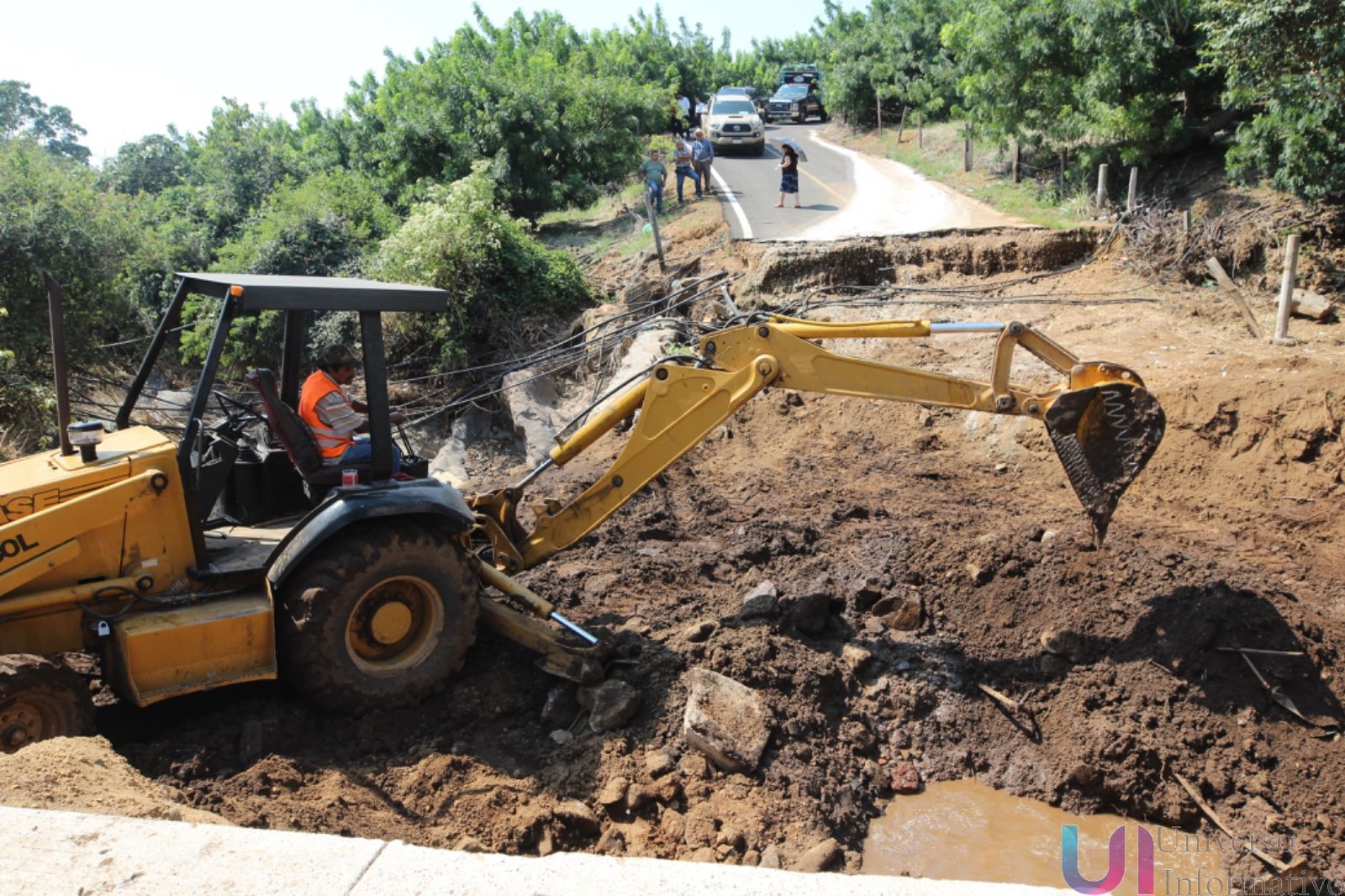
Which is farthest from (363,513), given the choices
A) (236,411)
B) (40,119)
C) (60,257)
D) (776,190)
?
(40,119)

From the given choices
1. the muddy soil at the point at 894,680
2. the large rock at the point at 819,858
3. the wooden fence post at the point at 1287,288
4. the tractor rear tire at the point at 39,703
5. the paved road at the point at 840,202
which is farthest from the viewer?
the paved road at the point at 840,202

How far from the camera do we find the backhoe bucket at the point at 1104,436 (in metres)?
5.83

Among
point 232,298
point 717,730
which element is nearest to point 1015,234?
point 717,730

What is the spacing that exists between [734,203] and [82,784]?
695 inches

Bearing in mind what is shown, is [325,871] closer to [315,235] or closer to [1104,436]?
[1104,436]

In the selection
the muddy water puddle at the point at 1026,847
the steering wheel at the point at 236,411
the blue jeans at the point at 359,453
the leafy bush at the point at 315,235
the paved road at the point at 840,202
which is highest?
the steering wheel at the point at 236,411

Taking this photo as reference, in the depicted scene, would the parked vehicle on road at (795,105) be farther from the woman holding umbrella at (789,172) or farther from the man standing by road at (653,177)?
the man standing by road at (653,177)

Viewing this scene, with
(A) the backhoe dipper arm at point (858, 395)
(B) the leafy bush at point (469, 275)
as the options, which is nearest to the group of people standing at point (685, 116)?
(B) the leafy bush at point (469, 275)

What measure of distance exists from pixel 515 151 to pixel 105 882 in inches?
802

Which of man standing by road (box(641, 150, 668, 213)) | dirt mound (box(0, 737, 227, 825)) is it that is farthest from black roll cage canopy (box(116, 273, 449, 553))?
man standing by road (box(641, 150, 668, 213))

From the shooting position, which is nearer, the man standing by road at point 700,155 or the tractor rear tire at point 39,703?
the tractor rear tire at point 39,703

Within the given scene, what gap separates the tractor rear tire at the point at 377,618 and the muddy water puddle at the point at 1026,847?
2557 millimetres

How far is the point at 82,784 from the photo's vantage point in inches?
157

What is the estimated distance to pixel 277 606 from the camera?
17.4 ft
